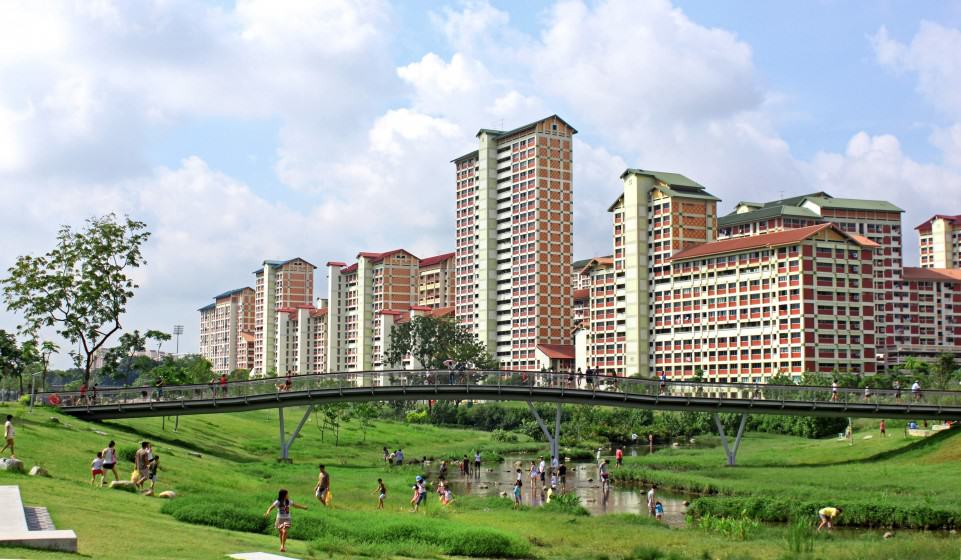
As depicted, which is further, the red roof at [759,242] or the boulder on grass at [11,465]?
the red roof at [759,242]

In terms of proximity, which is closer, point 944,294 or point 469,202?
point 944,294

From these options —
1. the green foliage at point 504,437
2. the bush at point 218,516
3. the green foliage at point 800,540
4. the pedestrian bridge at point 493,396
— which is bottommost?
the green foliage at point 504,437

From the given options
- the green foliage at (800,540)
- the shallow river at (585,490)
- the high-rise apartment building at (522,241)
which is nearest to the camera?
the green foliage at (800,540)

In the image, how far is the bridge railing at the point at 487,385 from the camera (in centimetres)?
5784

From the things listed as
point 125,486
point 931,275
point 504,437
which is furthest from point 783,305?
point 125,486

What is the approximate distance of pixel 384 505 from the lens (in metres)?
41.2

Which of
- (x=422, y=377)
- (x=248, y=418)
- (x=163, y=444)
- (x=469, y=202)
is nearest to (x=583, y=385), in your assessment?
(x=422, y=377)

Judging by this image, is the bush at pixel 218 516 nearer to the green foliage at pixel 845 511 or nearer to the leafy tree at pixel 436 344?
the green foliage at pixel 845 511

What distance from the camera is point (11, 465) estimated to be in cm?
3180

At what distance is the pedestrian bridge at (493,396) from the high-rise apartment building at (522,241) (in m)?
98.8

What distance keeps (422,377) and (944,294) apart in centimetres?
14004

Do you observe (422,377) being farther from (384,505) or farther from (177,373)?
(177,373)

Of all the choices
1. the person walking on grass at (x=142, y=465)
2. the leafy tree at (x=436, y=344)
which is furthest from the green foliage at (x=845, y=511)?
the leafy tree at (x=436, y=344)

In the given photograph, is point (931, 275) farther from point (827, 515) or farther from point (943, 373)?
point (827, 515)
